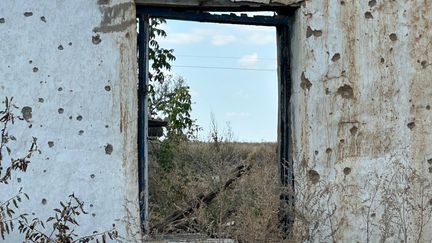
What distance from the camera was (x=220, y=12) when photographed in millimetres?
5109

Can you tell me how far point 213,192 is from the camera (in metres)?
5.55

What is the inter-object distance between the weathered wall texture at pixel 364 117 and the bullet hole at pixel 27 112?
68.8 inches

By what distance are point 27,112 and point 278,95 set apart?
172cm

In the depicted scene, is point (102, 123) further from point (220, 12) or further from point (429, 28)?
point (429, 28)

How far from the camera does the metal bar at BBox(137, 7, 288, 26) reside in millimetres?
4957

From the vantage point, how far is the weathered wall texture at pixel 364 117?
4980mm

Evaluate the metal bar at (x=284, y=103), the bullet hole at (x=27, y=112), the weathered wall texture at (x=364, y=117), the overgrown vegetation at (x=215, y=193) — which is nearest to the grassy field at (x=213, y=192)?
the overgrown vegetation at (x=215, y=193)

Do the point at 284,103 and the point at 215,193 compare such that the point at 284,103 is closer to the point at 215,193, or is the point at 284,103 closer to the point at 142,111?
the point at 215,193

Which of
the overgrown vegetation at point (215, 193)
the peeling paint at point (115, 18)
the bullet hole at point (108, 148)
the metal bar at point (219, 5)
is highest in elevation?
the metal bar at point (219, 5)

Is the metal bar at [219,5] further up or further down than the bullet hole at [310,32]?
further up

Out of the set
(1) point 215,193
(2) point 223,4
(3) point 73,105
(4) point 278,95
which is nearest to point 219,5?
(2) point 223,4

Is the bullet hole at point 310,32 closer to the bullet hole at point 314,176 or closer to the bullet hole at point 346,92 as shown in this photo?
the bullet hole at point 346,92

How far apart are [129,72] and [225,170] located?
38.0 inches

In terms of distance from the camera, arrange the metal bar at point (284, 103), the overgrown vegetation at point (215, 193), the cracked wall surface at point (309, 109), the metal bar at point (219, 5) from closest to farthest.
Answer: the overgrown vegetation at point (215, 193)
the cracked wall surface at point (309, 109)
the metal bar at point (219, 5)
the metal bar at point (284, 103)
